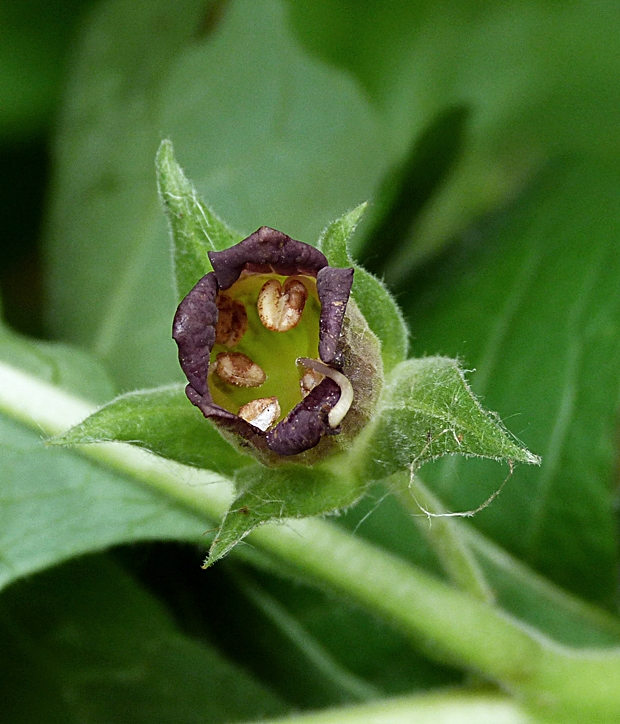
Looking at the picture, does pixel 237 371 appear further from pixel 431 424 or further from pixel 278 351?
pixel 431 424

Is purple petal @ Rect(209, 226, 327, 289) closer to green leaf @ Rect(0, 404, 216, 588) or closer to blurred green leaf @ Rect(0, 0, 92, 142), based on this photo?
green leaf @ Rect(0, 404, 216, 588)

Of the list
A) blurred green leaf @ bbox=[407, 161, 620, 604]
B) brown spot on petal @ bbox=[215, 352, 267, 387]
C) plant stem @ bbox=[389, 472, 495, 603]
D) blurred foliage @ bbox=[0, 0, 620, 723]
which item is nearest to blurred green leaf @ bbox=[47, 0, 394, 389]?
blurred foliage @ bbox=[0, 0, 620, 723]

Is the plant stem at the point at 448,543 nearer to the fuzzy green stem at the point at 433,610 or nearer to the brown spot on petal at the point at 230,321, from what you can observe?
the fuzzy green stem at the point at 433,610

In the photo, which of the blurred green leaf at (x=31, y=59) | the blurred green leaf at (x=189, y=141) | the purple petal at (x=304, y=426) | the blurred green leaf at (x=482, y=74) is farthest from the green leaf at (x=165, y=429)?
the blurred green leaf at (x=31, y=59)

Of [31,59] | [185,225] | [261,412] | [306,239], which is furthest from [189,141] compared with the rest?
[261,412]

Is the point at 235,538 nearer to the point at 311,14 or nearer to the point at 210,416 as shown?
the point at 210,416

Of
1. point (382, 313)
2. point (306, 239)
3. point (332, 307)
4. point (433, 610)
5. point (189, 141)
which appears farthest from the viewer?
point (189, 141)
